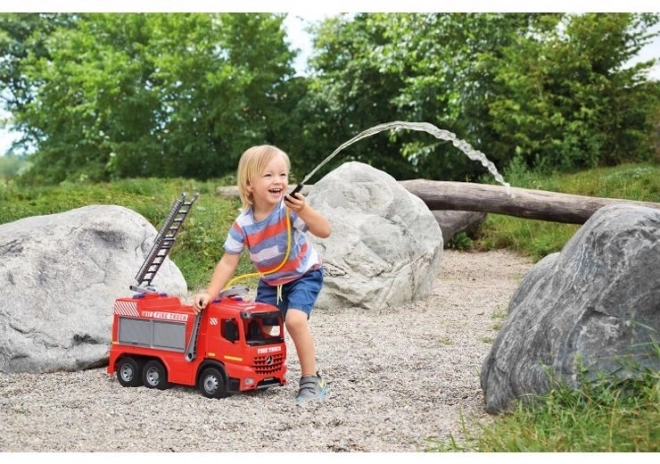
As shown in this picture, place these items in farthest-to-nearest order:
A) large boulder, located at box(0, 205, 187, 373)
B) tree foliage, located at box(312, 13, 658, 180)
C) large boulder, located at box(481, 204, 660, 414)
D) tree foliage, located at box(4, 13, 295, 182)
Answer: tree foliage, located at box(4, 13, 295, 182) → tree foliage, located at box(312, 13, 658, 180) → large boulder, located at box(0, 205, 187, 373) → large boulder, located at box(481, 204, 660, 414)

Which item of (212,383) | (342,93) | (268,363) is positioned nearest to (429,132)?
(268,363)

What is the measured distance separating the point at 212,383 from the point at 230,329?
0.31 meters

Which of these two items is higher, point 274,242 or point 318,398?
point 274,242

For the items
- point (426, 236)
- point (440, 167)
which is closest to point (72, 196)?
point (426, 236)

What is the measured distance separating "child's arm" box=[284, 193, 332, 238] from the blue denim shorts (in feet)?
0.98

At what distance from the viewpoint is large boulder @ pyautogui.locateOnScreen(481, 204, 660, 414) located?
3814 mm

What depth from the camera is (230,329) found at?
4648 millimetres

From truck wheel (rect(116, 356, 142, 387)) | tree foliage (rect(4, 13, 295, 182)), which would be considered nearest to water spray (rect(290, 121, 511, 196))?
truck wheel (rect(116, 356, 142, 387))

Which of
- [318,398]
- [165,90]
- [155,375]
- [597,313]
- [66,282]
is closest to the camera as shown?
[597,313]

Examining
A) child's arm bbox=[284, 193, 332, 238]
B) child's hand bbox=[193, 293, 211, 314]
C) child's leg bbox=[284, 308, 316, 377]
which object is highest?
child's arm bbox=[284, 193, 332, 238]

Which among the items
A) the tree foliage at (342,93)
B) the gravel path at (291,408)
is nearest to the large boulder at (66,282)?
the gravel path at (291,408)

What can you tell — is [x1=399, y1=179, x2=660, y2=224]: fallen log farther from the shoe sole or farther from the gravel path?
the shoe sole

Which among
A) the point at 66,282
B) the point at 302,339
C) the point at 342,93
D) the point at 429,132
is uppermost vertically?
the point at 342,93

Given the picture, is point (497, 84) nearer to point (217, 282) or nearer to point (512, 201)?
point (512, 201)
